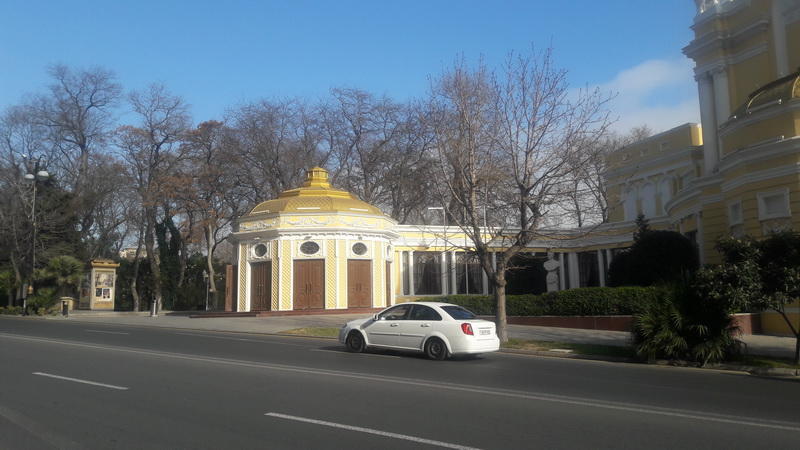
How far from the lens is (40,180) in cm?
4322

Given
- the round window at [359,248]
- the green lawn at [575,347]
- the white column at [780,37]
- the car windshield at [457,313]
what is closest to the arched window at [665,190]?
the white column at [780,37]

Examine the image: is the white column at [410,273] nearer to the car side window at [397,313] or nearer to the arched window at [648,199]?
the arched window at [648,199]

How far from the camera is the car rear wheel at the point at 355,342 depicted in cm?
1608

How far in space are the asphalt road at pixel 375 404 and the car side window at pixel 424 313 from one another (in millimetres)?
1256

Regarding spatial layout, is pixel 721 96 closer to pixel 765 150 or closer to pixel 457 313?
pixel 765 150

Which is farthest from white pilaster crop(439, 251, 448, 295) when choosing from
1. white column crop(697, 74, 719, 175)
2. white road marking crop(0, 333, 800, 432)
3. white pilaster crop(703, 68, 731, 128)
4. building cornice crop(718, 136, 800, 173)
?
white road marking crop(0, 333, 800, 432)

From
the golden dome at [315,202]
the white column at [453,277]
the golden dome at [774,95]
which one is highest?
the golden dome at [774,95]

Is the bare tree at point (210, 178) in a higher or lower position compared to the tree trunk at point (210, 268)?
higher

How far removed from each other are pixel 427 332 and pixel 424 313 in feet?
1.88

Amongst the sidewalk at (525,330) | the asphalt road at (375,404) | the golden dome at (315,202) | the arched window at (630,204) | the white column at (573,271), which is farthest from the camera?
the arched window at (630,204)

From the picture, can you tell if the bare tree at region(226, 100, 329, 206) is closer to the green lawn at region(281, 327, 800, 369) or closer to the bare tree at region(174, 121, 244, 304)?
the bare tree at region(174, 121, 244, 304)

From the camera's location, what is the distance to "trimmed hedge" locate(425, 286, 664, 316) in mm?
21913

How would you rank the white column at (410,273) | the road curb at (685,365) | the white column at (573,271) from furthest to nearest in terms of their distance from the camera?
1. the white column at (573,271)
2. the white column at (410,273)
3. the road curb at (685,365)

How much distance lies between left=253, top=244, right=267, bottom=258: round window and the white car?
18.3 metres
